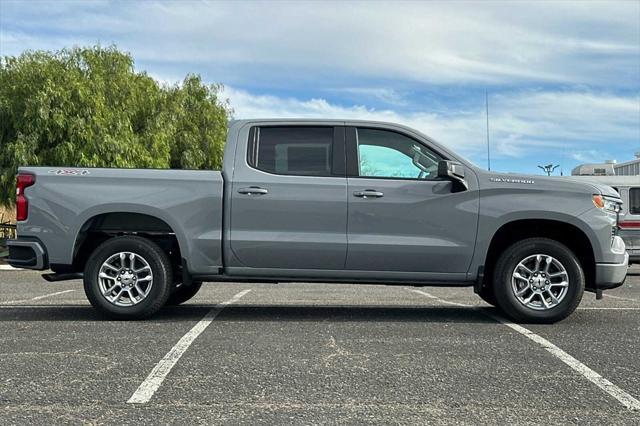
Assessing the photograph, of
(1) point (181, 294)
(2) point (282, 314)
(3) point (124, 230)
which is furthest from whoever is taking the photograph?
(1) point (181, 294)

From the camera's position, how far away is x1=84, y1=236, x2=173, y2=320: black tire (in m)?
6.64

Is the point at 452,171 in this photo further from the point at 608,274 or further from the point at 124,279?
the point at 124,279

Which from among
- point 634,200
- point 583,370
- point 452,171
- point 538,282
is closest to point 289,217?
point 452,171

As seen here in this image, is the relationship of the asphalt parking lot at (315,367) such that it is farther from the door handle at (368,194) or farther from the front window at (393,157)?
the front window at (393,157)

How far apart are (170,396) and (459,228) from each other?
11.7 ft

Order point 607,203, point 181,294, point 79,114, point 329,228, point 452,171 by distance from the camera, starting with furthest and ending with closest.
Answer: point 79,114 < point 181,294 < point 607,203 < point 329,228 < point 452,171

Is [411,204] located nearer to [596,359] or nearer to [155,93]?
[596,359]

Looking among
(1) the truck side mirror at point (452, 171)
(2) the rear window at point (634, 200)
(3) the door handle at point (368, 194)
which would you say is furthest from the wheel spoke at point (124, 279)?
(2) the rear window at point (634, 200)

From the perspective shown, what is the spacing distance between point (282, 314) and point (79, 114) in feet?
68.8

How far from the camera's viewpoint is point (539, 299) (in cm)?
664

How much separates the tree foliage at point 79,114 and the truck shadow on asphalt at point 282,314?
1838cm

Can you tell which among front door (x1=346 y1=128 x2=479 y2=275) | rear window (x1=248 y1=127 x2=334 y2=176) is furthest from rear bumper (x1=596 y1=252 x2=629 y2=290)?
rear window (x1=248 y1=127 x2=334 y2=176)

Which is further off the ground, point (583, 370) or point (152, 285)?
point (152, 285)

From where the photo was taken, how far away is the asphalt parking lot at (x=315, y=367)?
382cm
